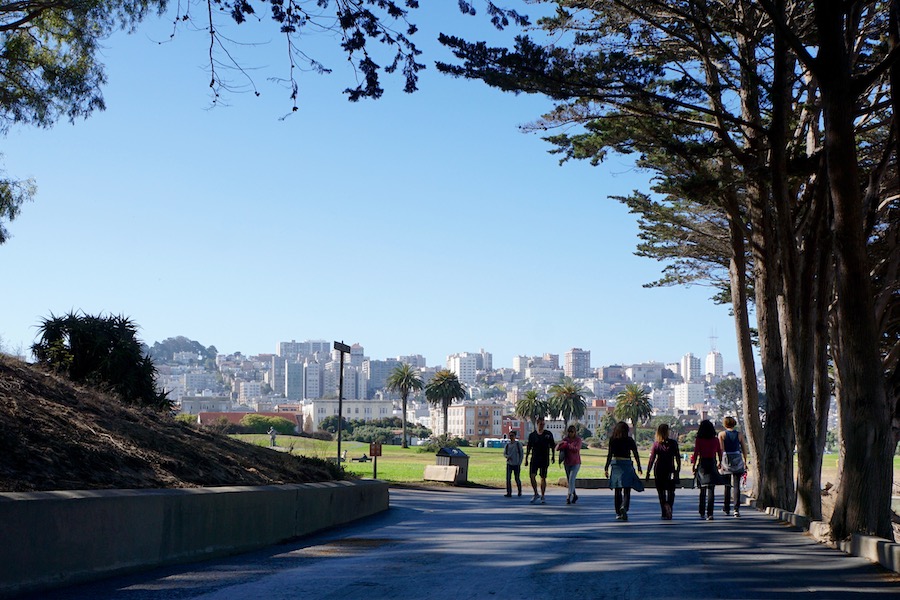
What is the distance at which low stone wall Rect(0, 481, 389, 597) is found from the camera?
7387mm

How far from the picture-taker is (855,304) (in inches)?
470

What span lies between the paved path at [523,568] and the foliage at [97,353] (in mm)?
8015

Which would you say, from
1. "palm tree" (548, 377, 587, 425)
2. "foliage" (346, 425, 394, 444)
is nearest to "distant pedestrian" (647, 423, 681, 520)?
"foliage" (346, 425, 394, 444)

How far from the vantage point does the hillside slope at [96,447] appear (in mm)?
9477

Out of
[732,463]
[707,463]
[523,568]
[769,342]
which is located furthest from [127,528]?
[769,342]

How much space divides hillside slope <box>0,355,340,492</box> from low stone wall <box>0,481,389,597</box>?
0.71m

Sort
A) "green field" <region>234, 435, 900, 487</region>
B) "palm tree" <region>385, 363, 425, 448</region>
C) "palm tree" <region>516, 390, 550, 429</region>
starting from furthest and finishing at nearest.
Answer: "palm tree" <region>516, 390, 550, 429</region> → "palm tree" <region>385, 363, 425, 448</region> → "green field" <region>234, 435, 900, 487</region>

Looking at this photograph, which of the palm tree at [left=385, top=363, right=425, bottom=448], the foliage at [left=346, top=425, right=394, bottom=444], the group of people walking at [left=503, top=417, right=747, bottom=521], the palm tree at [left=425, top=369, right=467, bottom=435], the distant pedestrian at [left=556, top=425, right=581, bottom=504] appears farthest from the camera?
the foliage at [left=346, top=425, right=394, bottom=444]

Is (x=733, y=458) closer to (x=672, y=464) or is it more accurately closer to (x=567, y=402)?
(x=672, y=464)

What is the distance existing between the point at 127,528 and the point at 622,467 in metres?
9.92

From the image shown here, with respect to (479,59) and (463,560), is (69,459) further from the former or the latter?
(479,59)

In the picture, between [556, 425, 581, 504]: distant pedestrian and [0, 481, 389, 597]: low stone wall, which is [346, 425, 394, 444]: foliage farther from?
[0, 481, 389, 597]: low stone wall

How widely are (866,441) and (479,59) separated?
310 inches

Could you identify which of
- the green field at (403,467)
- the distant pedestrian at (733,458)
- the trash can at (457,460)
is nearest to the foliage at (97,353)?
the green field at (403,467)
